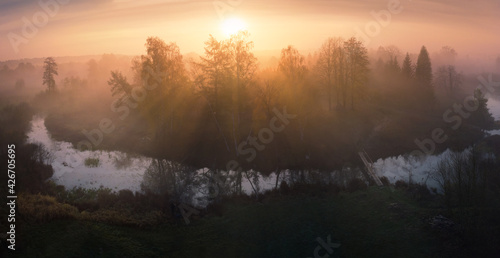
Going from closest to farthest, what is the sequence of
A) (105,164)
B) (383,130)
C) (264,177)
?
1. (264,177)
2. (105,164)
3. (383,130)

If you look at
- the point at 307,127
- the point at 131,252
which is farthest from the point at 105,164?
the point at 307,127

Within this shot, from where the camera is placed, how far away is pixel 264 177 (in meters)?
28.5

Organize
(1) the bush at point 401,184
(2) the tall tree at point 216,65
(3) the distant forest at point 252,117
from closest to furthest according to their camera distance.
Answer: (1) the bush at point 401,184, (2) the tall tree at point 216,65, (3) the distant forest at point 252,117

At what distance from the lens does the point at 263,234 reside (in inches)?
680

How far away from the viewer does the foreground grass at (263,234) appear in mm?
14562

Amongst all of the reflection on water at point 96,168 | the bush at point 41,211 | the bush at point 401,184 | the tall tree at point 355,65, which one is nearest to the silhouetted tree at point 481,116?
the tall tree at point 355,65

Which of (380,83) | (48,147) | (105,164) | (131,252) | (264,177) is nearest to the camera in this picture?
(131,252)

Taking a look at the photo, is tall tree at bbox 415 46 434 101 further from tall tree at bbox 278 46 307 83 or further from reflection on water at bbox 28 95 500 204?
tall tree at bbox 278 46 307 83

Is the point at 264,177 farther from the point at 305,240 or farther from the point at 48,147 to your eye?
the point at 48,147

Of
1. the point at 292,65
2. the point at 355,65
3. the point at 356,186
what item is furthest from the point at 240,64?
the point at 355,65

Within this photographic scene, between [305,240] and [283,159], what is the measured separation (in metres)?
15.9

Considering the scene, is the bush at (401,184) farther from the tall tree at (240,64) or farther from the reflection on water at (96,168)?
the reflection on water at (96,168)

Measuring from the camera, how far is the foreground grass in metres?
14.6

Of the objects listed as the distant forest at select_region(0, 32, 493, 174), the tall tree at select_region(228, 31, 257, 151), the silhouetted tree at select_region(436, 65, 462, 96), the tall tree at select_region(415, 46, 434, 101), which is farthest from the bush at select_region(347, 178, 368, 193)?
the silhouetted tree at select_region(436, 65, 462, 96)
